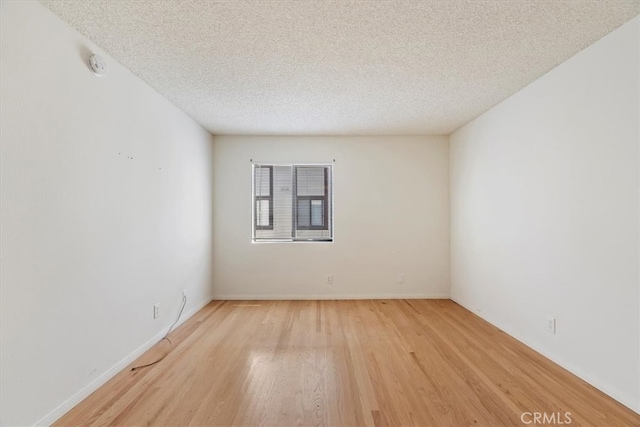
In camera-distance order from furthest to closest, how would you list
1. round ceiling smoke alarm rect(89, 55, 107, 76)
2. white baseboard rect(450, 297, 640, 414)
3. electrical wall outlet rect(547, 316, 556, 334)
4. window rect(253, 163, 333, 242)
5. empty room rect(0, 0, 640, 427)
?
window rect(253, 163, 333, 242) → electrical wall outlet rect(547, 316, 556, 334) → round ceiling smoke alarm rect(89, 55, 107, 76) → white baseboard rect(450, 297, 640, 414) → empty room rect(0, 0, 640, 427)

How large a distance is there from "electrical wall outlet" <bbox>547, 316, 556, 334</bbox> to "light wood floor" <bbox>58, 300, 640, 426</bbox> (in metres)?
0.26

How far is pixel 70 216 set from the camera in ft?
5.80

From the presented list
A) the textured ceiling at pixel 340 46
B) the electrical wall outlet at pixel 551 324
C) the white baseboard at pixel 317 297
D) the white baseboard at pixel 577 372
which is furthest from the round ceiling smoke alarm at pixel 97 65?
the white baseboard at pixel 577 372

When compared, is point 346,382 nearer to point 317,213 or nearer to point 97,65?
point 317,213

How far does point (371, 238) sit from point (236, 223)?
2.08 meters

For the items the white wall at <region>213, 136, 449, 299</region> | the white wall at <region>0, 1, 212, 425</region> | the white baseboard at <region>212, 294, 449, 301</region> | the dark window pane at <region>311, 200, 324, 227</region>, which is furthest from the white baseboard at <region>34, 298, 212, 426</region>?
the dark window pane at <region>311, 200, 324, 227</region>

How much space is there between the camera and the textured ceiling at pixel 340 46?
162 cm

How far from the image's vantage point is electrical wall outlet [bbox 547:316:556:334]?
2.30m

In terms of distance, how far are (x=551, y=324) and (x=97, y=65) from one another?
13.5 feet

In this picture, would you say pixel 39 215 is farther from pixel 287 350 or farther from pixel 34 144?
pixel 287 350

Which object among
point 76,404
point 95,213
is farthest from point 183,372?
Result: point 95,213

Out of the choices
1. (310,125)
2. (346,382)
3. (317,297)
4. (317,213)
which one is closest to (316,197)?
(317,213)

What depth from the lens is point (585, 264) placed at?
6.68 ft

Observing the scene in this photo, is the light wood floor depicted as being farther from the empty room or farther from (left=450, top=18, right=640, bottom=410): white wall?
(left=450, top=18, right=640, bottom=410): white wall
